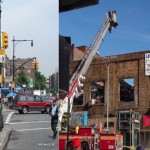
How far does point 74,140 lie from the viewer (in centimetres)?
252

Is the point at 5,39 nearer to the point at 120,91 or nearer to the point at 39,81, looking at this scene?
the point at 39,81

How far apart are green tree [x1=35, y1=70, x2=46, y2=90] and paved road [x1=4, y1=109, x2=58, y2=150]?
0.13 metres

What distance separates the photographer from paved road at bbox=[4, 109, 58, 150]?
5.31 ft

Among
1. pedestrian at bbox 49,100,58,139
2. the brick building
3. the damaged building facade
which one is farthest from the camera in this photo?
the damaged building facade

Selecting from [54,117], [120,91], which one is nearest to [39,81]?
[54,117]

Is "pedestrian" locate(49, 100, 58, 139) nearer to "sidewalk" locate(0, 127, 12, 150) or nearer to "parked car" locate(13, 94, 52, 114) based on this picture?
"parked car" locate(13, 94, 52, 114)

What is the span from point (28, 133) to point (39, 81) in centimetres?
20

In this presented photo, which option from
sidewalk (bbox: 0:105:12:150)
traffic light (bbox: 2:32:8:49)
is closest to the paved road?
sidewalk (bbox: 0:105:12:150)

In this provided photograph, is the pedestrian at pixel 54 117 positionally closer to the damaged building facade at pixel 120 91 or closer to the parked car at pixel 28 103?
the parked car at pixel 28 103

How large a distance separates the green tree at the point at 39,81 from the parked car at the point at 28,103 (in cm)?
6

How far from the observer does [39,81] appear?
1.59m

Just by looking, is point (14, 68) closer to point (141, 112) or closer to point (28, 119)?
point (28, 119)

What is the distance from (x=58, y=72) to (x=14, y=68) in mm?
153

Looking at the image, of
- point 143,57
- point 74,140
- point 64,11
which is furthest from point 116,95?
point 64,11
